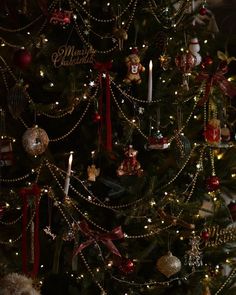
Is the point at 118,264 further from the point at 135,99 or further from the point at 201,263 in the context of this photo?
the point at 135,99

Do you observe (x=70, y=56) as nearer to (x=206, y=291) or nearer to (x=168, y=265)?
(x=168, y=265)

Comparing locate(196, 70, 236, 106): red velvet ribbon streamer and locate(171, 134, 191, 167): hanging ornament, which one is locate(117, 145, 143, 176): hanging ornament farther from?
locate(196, 70, 236, 106): red velvet ribbon streamer

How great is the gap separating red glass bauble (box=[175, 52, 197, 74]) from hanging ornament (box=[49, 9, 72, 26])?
508 millimetres

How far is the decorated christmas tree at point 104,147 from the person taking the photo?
6.74 ft

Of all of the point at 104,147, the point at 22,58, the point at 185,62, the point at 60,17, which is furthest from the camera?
the point at 185,62

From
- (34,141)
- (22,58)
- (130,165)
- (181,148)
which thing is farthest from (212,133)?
(22,58)

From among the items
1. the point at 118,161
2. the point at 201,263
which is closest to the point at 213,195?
the point at 201,263

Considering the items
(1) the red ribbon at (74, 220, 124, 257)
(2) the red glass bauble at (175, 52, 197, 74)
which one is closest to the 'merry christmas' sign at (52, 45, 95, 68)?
(2) the red glass bauble at (175, 52, 197, 74)

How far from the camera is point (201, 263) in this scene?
2.30m

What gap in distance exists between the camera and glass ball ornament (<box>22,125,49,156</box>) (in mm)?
1974

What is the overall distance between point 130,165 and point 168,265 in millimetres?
447

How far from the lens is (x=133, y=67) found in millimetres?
2080

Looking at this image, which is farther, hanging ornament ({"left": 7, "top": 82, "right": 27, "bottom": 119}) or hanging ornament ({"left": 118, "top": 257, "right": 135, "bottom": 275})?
hanging ornament ({"left": 118, "top": 257, "right": 135, "bottom": 275})

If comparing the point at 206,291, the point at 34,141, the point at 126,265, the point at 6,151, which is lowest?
the point at 206,291
